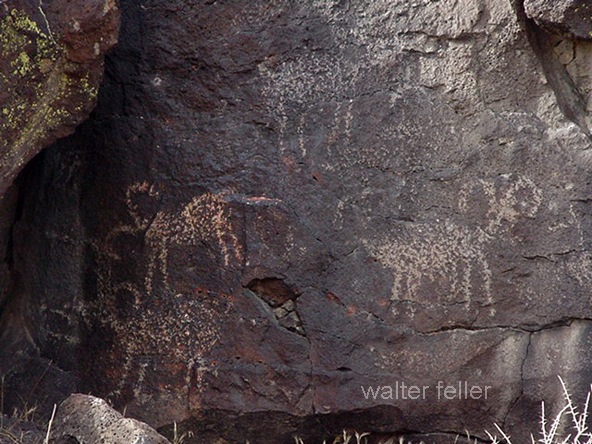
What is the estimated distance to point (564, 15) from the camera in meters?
2.66

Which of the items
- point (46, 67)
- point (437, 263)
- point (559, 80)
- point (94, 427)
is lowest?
point (94, 427)

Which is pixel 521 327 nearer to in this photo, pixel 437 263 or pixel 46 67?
pixel 437 263

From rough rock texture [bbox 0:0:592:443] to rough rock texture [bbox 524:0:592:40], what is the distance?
0.35ft

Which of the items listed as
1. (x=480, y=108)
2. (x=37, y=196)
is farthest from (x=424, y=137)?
(x=37, y=196)

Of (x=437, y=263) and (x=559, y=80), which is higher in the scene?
(x=559, y=80)

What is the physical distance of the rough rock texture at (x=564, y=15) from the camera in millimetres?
2645

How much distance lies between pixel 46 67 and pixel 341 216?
0.95m

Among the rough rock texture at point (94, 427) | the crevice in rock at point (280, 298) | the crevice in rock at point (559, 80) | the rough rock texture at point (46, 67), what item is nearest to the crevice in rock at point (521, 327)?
the crevice in rock at point (280, 298)

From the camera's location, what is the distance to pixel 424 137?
285cm

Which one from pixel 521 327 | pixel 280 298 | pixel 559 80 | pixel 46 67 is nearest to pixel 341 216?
pixel 280 298

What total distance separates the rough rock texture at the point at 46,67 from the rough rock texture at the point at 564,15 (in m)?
1.17

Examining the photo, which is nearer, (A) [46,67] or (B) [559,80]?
(A) [46,67]

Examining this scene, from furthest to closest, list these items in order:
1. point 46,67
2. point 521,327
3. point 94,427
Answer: point 521,327
point 46,67
point 94,427

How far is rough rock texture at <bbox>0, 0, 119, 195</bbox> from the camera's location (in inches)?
99.4
